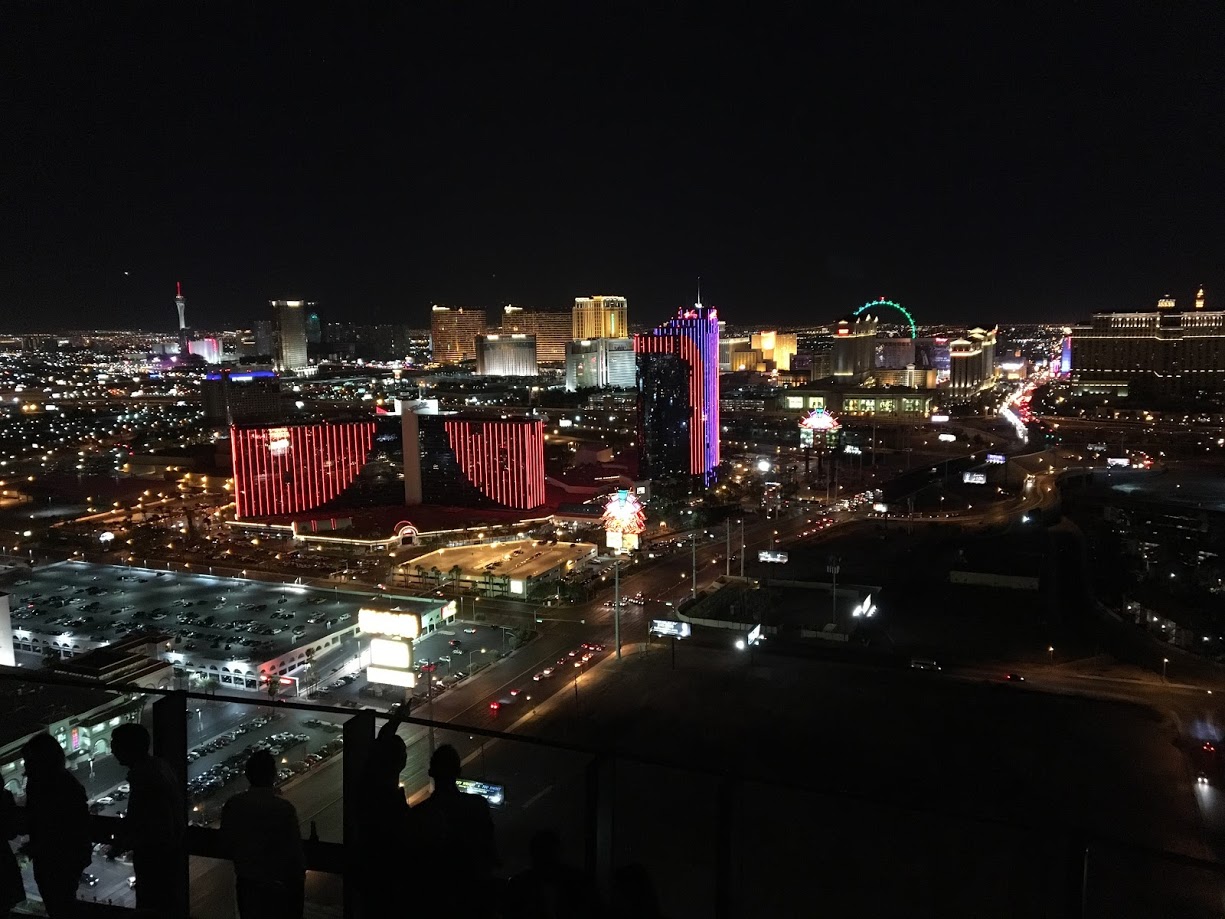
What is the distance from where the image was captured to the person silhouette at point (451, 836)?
6.97ft

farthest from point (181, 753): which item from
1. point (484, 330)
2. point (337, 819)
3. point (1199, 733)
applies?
point (484, 330)

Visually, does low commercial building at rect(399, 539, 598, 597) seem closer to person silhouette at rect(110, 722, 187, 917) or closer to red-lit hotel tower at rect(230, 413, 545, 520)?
red-lit hotel tower at rect(230, 413, 545, 520)

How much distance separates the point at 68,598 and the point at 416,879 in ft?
59.2

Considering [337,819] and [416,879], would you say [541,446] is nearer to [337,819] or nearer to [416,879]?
[337,819]

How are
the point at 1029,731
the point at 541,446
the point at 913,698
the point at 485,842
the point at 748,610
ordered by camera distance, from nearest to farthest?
the point at 485,842
the point at 1029,731
the point at 913,698
the point at 748,610
the point at 541,446

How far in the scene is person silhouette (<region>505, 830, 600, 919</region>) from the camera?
2014 millimetres

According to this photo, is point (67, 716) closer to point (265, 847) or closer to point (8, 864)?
point (8, 864)

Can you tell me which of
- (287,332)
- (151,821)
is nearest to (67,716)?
(151,821)

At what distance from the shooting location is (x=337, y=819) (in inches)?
326

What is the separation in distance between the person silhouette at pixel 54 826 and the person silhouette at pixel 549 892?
1254mm

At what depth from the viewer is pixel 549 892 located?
2037mm

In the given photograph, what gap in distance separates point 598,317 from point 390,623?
62.5 meters

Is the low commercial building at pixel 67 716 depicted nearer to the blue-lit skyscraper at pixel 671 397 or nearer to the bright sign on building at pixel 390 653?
the bright sign on building at pixel 390 653

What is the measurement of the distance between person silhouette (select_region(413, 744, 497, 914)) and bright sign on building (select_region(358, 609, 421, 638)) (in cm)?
1210
